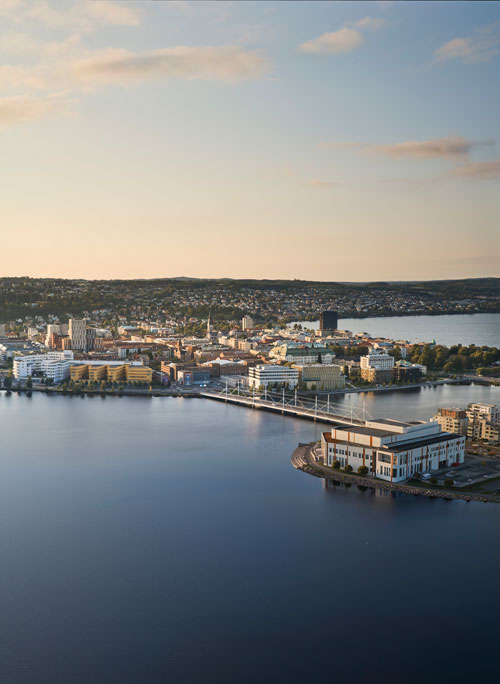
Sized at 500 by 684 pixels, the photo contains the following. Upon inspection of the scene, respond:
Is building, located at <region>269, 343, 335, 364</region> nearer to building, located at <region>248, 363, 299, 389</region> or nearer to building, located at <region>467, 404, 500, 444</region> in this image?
building, located at <region>248, 363, 299, 389</region>

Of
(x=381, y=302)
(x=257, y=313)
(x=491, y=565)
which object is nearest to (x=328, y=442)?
(x=491, y=565)

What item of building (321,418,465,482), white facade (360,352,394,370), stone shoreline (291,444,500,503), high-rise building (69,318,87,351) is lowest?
stone shoreline (291,444,500,503)

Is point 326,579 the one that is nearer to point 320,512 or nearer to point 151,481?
point 320,512

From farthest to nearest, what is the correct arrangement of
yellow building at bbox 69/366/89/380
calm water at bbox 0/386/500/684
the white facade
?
the white facade → yellow building at bbox 69/366/89/380 → calm water at bbox 0/386/500/684

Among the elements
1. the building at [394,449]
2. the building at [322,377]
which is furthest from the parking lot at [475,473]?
the building at [322,377]

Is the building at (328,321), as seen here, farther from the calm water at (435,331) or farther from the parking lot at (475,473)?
the parking lot at (475,473)

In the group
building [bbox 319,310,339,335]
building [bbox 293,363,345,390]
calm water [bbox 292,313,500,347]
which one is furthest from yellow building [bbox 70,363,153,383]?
building [bbox 319,310,339,335]
